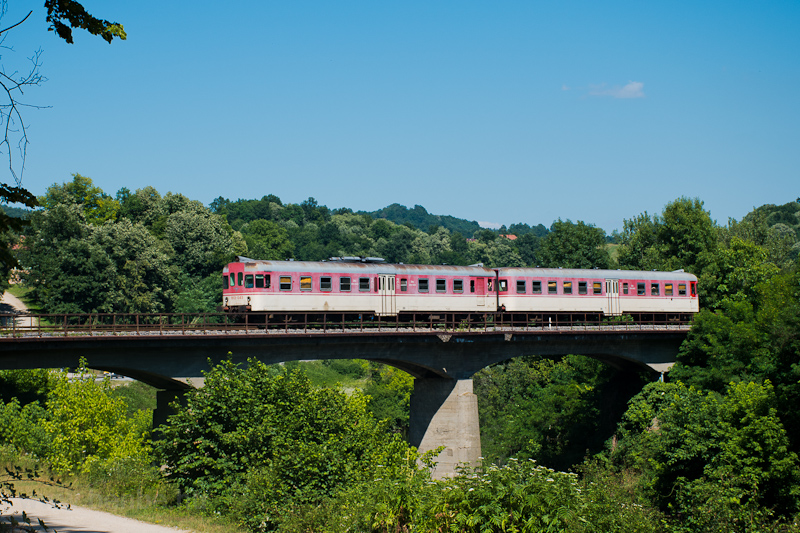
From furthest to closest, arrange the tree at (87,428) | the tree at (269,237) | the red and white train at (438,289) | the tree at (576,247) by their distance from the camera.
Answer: the tree at (269,237), the tree at (576,247), the red and white train at (438,289), the tree at (87,428)

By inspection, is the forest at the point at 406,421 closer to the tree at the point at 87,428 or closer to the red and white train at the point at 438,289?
the tree at the point at 87,428

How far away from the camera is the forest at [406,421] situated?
718 inches


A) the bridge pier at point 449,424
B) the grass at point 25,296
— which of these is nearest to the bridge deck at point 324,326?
the bridge pier at point 449,424

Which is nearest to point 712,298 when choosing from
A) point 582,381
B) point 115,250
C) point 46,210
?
point 582,381

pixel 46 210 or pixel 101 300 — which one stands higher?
pixel 46 210

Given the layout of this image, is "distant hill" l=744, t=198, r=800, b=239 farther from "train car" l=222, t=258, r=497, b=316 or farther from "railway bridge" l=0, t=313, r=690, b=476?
"train car" l=222, t=258, r=497, b=316

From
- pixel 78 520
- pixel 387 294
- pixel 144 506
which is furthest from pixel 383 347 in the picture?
pixel 78 520

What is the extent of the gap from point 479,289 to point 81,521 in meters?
28.3

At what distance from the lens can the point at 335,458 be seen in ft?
72.8

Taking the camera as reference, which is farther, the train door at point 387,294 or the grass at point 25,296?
the grass at point 25,296

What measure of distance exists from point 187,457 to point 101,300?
45.0 m

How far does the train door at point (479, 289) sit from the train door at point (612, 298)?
342 inches

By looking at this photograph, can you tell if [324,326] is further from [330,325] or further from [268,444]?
[268,444]

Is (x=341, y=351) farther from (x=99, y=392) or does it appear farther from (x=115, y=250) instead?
(x=115, y=250)
